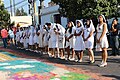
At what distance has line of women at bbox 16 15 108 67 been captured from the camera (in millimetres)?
12540

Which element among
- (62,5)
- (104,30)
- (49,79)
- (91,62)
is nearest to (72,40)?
(91,62)

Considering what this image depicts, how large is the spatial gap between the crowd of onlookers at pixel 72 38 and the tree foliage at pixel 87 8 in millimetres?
2583

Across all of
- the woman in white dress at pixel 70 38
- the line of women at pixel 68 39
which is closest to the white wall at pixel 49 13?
the line of women at pixel 68 39

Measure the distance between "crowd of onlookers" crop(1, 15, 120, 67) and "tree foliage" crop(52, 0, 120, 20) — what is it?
2.58 meters

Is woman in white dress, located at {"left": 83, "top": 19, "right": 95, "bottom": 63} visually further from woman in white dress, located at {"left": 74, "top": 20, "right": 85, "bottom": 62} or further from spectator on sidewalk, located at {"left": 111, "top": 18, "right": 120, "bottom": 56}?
spectator on sidewalk, located at {"left": 111, "top": 18, "right": 120, "bottom": 56}

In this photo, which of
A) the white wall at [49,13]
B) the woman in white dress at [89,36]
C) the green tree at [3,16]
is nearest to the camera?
the woman in white dress at [89,36]

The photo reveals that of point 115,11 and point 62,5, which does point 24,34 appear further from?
point 115,11

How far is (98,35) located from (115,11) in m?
9.82

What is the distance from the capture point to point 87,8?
2072cm

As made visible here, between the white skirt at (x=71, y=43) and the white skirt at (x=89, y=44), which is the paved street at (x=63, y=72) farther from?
the white skirt at (x=71, y=43)

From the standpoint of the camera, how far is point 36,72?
452 inches

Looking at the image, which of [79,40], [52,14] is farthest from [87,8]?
[52,14]

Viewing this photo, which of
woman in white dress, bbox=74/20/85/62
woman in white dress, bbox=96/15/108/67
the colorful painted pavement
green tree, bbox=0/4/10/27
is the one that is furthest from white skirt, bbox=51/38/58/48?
green tree, bbox=0/4/10/27

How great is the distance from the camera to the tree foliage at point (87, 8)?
68.2 ft
